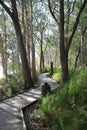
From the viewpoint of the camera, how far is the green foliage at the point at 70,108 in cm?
657

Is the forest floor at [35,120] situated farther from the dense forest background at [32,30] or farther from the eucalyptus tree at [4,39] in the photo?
the eucalyptus tree at [4,39]

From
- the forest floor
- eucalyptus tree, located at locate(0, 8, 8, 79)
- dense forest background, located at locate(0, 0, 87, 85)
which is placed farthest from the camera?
eucalyptus tree, located at locate(0, 8, 8, 79)

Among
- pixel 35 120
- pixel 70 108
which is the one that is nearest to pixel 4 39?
pixel 35 120

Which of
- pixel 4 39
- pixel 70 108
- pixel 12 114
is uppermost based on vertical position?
pixel 70 108

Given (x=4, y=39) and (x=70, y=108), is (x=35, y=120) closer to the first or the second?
(x=70, y=108)

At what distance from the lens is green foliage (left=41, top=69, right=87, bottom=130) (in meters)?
6.57

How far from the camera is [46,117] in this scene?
9227mm

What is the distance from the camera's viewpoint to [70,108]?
7816 millimetres

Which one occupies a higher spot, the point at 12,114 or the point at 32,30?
the point at 32,30

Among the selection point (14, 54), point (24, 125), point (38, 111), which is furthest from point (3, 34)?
point (24, 125)

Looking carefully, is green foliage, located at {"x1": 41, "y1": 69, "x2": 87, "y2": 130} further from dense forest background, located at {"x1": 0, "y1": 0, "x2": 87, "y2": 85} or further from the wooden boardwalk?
dense forest background, located at {"x1": 0, "y1": 0, "x2": 87, "y2": 85}

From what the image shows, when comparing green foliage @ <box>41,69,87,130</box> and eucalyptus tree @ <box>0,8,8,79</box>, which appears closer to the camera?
green foliage @ <box>41,69,87,130</box>

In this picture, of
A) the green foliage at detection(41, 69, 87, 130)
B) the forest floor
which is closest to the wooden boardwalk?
the forest floor

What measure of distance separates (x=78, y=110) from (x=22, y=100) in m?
7.42
